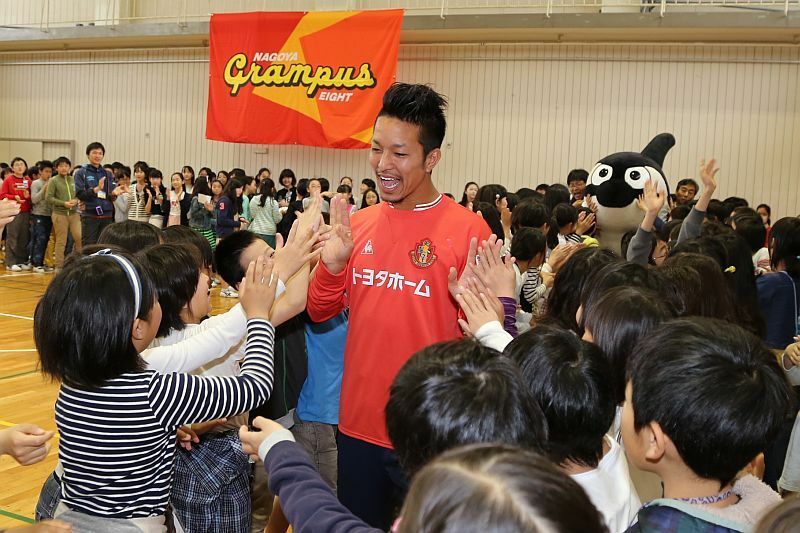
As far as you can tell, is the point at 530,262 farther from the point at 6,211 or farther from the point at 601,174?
the point at 6,211

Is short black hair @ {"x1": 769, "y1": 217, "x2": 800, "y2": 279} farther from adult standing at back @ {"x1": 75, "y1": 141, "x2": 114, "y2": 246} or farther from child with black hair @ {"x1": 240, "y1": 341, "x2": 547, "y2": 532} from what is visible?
adult standing at back @ {"x1": 75, "y1": 141, "x2": 114, "y2": 246}

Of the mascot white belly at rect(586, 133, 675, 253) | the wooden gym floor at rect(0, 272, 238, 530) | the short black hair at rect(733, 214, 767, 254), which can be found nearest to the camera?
the wooden gym floor at rect(0, 272, 238, 530)

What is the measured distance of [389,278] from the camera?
247 cm

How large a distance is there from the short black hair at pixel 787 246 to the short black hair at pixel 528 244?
1.28 meters

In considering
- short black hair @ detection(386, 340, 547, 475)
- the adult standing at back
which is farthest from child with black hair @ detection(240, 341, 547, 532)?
the adult standing at back

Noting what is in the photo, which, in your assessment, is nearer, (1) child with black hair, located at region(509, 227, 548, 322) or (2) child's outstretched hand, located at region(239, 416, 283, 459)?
(2) child's outstretched hand, located at region(239, 416, 283, 459)

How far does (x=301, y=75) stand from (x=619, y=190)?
7.11 metres

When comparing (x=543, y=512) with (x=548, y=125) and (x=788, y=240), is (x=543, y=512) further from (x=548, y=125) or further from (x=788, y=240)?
(x=548, y=125)

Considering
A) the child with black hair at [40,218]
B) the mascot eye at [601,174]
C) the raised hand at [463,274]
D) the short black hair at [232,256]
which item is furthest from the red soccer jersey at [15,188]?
the raised hand at [463,274]

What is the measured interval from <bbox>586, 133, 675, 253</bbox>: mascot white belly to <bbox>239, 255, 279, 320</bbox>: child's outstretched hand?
172 inches

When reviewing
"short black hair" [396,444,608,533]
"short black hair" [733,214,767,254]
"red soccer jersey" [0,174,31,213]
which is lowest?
"short black hair" [396,444,608,533]

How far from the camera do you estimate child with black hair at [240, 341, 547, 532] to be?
1.23 meters

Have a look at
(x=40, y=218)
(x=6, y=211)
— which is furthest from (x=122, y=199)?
(x=6, y=211)

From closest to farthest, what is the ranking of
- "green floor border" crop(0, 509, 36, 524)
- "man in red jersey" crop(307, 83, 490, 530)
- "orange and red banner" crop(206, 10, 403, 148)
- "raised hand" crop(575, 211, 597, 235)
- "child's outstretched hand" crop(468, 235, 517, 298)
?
1. "child's outstretched hand" crop(468, 235, 517, 298)
2. "man in red jersey" crop(307, 83, 490, 530)
3. "green floor border" crop(0, 509, 36, 524)
4. "raised hand" crop(575, 211, 597, 235)
5. "orange and red banner" crop(206, 10, 403, 148)
